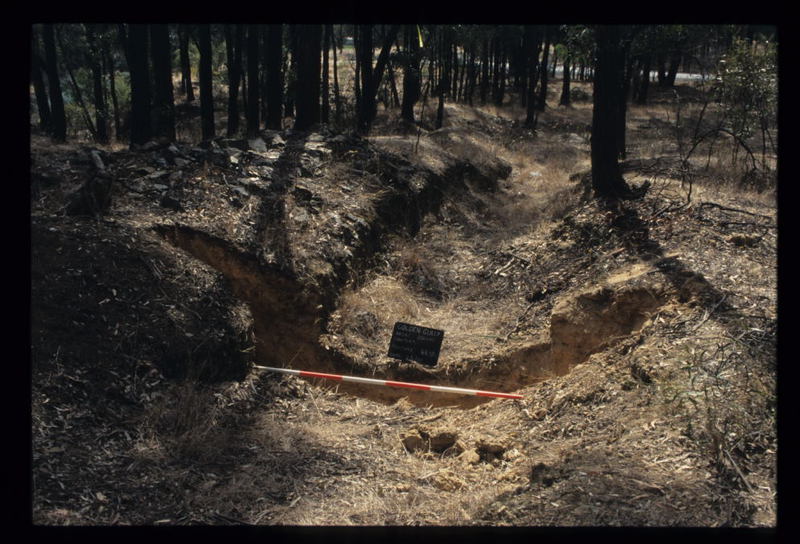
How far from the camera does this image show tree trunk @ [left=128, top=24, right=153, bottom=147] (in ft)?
44.7

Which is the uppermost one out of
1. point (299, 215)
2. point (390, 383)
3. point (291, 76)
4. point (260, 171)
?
point (291, 76)

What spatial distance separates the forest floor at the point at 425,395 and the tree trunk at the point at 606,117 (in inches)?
27.0

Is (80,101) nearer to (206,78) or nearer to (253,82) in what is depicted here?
(206,78)

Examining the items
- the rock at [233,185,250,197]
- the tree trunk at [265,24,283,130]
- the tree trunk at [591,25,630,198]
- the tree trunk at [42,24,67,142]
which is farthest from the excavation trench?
the tree trunk at [42,24,67,142]

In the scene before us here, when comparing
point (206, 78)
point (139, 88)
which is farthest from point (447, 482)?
point (206, 78)

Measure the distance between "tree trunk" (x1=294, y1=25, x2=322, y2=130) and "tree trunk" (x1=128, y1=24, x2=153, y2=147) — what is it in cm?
300

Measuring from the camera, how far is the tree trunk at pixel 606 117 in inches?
437

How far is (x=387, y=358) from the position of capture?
27.0 feet

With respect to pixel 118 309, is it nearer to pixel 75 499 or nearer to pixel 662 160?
pixel 75 499

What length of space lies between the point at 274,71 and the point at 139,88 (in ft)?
10.4

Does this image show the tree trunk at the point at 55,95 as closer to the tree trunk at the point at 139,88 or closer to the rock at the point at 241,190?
the tree trunk at the point at 139,88

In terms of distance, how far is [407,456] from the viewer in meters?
6.06

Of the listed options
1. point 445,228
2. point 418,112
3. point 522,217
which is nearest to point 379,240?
point 445,228

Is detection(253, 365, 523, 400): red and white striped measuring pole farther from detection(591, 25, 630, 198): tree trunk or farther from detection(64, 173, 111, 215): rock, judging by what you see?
detection(591, 25, 630, 198): tree trunk
